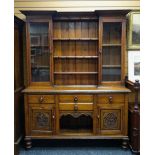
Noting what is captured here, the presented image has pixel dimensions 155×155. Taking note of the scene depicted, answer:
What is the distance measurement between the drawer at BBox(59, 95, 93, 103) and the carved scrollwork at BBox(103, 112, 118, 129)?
33cm

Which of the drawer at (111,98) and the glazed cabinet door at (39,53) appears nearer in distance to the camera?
the drawer at (111,98)

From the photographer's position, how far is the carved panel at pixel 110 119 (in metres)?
3.23

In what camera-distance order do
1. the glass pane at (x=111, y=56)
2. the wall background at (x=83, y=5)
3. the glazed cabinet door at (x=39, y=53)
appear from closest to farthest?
1. the glazed cabinet door at (x=39, y=53)
2. the glass pane at (x=111, y=56)
3. the wall background at (x=83, y=5)

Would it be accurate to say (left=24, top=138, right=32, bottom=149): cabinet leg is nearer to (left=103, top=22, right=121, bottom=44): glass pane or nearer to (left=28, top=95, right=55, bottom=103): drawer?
(left=28, top=95, right=55, bottom=103): drawer

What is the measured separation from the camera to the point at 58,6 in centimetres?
364

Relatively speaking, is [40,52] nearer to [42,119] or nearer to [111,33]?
[42,119]

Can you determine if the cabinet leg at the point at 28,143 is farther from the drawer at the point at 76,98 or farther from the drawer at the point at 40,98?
the drawer at the point at 76,98

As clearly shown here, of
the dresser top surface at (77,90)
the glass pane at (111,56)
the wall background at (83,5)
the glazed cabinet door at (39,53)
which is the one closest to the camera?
the dresser top surface at (77,90)

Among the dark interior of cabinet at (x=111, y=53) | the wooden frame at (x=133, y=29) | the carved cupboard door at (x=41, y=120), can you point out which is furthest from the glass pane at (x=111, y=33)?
the carved cupboard door at (x=41, y=120)

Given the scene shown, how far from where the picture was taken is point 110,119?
3236 mm

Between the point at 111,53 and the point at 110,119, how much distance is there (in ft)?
3.31

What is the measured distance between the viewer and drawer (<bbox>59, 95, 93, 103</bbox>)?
322 centimetres

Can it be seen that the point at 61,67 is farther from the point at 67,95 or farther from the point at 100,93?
the point at 100,93
